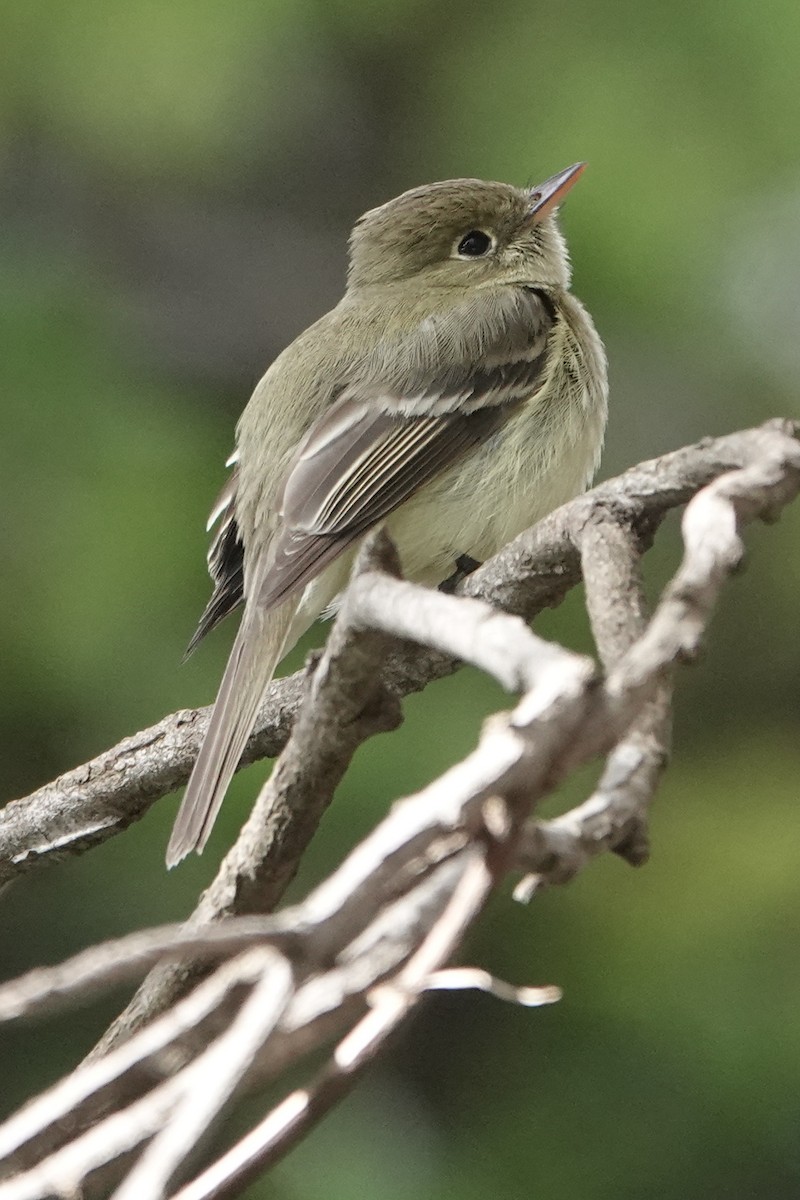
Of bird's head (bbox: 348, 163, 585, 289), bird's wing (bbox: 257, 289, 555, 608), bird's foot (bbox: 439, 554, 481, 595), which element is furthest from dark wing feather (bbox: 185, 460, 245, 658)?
bird's head (bbox: 348, 163, 585, 289)

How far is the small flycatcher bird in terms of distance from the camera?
3014 mm

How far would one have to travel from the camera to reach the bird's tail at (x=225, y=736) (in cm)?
249

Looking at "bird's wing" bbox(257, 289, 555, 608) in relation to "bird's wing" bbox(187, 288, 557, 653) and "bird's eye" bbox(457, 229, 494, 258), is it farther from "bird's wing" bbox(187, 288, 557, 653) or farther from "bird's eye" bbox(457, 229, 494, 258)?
"bird's eye" bbox(457, 229, 494, 258)

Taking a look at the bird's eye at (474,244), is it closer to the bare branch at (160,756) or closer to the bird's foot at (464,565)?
the bird's foot at (464,565)

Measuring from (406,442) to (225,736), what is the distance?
2.74 feet

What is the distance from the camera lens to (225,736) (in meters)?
2.56

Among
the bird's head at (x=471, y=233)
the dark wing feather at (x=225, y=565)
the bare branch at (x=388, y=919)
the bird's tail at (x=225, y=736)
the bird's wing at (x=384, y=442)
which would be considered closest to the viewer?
the bare branch at (x=388, y=919)

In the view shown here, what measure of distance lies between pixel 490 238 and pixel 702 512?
257 centimetres

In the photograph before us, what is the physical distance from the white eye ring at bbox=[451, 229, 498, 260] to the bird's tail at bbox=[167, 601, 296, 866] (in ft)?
4.24

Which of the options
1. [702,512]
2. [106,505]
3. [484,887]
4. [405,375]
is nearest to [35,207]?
[106,505]

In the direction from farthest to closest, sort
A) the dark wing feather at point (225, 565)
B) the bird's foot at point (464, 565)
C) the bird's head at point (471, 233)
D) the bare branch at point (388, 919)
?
1. the bird's head at point (471, 233)
2. the dark wing feather at point (225, 565)
3. the bird's foot at point (464, 565)
4. the bare branch at point (388, 919)

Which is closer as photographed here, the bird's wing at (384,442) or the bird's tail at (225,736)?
the bird's tail at (225,736)

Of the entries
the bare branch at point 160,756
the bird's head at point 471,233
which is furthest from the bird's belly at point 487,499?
the bird's head at point 471,233

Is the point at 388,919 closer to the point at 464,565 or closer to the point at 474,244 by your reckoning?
the point at 464,565
